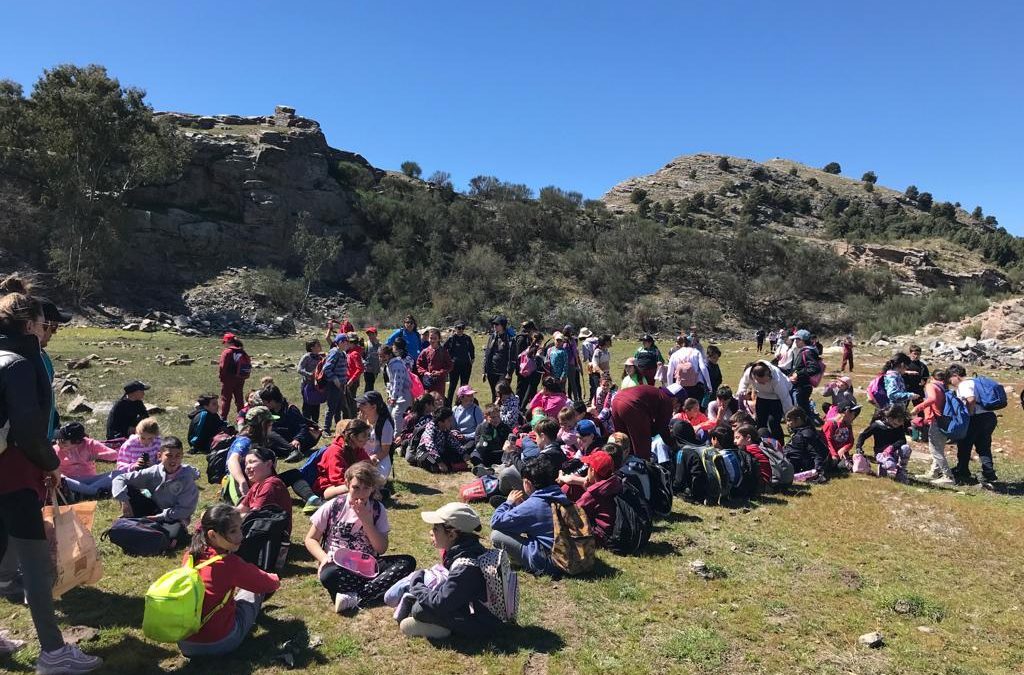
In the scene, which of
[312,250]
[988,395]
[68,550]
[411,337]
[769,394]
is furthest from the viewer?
[312,250]

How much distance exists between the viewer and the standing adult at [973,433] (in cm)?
891

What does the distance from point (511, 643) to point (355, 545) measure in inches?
59.5

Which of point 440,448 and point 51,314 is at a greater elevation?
point 51,314

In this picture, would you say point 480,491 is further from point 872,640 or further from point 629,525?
point 872,640

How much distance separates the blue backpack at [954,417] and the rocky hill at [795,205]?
204 ft

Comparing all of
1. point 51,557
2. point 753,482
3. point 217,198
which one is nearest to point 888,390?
point 753,482

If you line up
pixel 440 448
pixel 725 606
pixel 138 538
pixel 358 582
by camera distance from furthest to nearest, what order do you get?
1. pixel 440 448
2. pixel 138 538
3. pixel 725 606
4. pixel 358 582

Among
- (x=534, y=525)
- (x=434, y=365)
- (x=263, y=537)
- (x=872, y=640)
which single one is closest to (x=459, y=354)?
(x=434, y=365)

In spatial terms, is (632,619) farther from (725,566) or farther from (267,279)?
(267,279)

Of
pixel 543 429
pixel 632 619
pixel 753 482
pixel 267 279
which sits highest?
pixel 267 279

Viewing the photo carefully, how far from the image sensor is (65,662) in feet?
12.2

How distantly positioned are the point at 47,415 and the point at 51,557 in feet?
3.77

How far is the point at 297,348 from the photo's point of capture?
3077cm

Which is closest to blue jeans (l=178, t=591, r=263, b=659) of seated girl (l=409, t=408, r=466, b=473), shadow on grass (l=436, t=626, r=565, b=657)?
shadow on grass (l=436, t=626, r=565, b=657)
